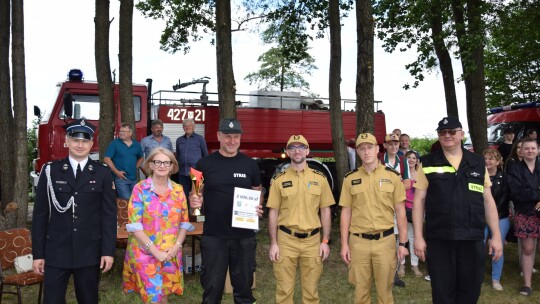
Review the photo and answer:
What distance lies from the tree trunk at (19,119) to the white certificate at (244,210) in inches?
205

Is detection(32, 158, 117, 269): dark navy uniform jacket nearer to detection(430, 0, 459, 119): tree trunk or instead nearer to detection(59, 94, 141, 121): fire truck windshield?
detection(59, 94, 141, 121): fire truck windshield

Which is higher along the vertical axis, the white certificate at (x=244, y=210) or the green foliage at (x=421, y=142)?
the green foliage at (x=421, y=142)

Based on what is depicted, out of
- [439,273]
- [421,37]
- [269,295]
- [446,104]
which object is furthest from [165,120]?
[421,37]

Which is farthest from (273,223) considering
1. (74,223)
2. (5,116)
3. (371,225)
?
(5,116)

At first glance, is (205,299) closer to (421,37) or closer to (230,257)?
(230,257)

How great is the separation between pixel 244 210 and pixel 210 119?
6.35m

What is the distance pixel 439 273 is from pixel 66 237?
9.66ft

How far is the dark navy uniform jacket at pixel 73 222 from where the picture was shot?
3660 millimetres

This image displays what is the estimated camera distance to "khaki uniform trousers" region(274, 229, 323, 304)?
4277 mm

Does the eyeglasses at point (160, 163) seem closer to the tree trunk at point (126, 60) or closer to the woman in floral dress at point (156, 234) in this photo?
the woman in floral dress at point (156, 234)

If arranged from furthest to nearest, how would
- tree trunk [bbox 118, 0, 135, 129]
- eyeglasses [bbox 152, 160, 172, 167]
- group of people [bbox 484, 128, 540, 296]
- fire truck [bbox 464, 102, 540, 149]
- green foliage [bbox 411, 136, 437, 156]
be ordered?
green foliage [bbox 411, 136, 437, 156] < fire truck [bbox 464, 102, 540, 149] < tree trunk [bbox 118, 0, 135, 129] < group of people [bbox 484, 128, 540, 296] < eyeglasses [bbox 152, 160, 172, 167]

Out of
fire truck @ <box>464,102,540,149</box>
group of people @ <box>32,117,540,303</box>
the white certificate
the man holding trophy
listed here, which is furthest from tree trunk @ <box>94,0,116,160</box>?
fire truck @ <box>464,102,540,149</box>

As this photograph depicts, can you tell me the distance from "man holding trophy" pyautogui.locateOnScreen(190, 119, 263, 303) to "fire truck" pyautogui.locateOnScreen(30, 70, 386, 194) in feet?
18.2

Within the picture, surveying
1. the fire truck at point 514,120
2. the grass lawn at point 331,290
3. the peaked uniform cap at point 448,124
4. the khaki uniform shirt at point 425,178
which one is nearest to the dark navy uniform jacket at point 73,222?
the grass lawn at point 331,290
